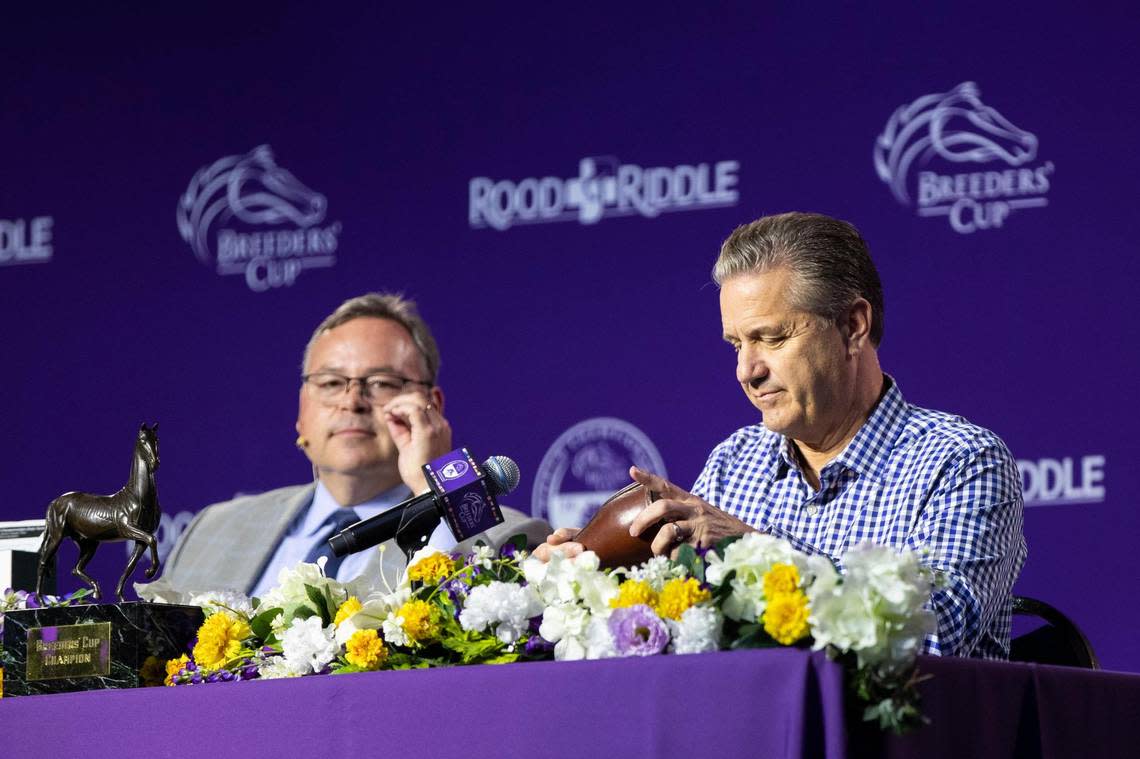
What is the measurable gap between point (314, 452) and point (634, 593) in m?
2.68

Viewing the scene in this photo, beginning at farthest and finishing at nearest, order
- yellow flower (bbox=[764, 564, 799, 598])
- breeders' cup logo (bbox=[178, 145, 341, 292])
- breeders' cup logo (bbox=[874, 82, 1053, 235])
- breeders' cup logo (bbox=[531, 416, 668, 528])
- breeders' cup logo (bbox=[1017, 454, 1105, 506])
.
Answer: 1. breeders' cup logo (bbox=[178, 145, 341, 292])
2. breeders' cup logo (bbox=[531, 416, 668, 528])
3. breeders' cup logo (bbox=[874, 82, 1053, 235])
4. breeders' cup logo (bbox=[1017, 454, 1105, 506])
5. yellow flower (bbox=[764, 564, 799, 598])

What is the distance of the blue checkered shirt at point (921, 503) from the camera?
256 centimetres

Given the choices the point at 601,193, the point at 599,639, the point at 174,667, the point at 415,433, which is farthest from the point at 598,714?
the point at 601,193

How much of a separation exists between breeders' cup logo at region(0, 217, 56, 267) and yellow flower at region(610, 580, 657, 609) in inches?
162

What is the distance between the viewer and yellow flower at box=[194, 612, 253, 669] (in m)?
2.32

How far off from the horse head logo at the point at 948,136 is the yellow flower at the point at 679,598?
275 centimetres

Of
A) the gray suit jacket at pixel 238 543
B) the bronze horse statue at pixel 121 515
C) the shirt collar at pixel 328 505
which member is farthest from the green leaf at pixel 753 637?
the shirt collar at pixel 328 505

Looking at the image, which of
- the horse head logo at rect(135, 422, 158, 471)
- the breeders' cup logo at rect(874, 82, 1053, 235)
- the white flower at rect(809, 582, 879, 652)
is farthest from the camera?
the breeders' cup logo at rect(874, 82, 1053, 235)

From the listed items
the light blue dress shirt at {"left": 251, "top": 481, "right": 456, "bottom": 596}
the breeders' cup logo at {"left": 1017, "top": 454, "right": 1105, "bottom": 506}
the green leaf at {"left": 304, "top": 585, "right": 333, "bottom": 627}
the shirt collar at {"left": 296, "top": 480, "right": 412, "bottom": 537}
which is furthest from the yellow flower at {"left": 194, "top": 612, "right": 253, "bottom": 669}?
the breeders' cup logo at {"left": 1017, "top": 454, "right": 1105, "bottom": 506}

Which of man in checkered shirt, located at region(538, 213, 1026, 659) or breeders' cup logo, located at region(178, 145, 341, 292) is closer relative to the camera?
man in checkered shirt, located at region(538, 213, 1026, 659)

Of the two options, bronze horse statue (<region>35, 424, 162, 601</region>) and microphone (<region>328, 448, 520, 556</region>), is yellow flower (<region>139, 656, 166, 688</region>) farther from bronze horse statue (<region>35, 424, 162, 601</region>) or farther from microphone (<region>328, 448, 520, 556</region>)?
microphone (<region>328, 448, 520, 556</region>)

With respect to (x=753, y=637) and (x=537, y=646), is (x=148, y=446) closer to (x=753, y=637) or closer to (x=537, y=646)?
(x=537, y=646)

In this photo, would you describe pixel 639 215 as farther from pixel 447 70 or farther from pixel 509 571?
pixel 509 571

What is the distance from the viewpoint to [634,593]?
1950mm
